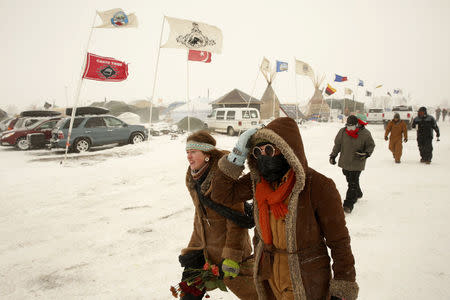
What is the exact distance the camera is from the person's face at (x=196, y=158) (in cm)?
208

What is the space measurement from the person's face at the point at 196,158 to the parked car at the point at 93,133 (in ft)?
36.4

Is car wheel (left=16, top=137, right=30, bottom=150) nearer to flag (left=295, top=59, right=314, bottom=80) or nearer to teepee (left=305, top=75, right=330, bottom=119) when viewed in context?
flag (left=295, top=59, right=314, bottom=80)

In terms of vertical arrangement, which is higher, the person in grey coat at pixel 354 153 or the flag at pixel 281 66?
the flag at pixel 281 66

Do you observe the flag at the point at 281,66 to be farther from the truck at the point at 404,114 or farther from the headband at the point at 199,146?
the headband at the point at 199,146

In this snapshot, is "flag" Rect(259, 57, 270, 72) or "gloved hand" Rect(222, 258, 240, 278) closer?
"gloved hand" Rect(222, 258, 240, 278)

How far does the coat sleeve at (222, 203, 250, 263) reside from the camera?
1812mm

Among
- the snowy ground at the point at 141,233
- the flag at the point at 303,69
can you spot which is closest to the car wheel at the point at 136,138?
the snowy ground at the point at 141,233

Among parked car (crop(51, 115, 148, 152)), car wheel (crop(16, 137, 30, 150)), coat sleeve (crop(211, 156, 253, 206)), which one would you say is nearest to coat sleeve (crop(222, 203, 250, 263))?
coat sleeve (crop(211, 156, 253, 206))

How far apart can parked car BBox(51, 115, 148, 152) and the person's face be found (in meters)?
11.1

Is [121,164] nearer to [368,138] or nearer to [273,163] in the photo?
[368,138]

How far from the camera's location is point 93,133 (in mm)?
12023

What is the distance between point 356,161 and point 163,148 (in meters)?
8.96

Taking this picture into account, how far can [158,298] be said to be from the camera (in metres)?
2.57

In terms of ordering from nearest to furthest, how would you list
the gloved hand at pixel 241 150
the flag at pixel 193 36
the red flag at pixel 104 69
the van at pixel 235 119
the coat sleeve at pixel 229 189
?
the gloved hand at pixel 241 150
the coat sleeve at pixel 229 189
the red flag at pixel 104 69
the flag at pixel 193 36
the van at pixel 235 119
